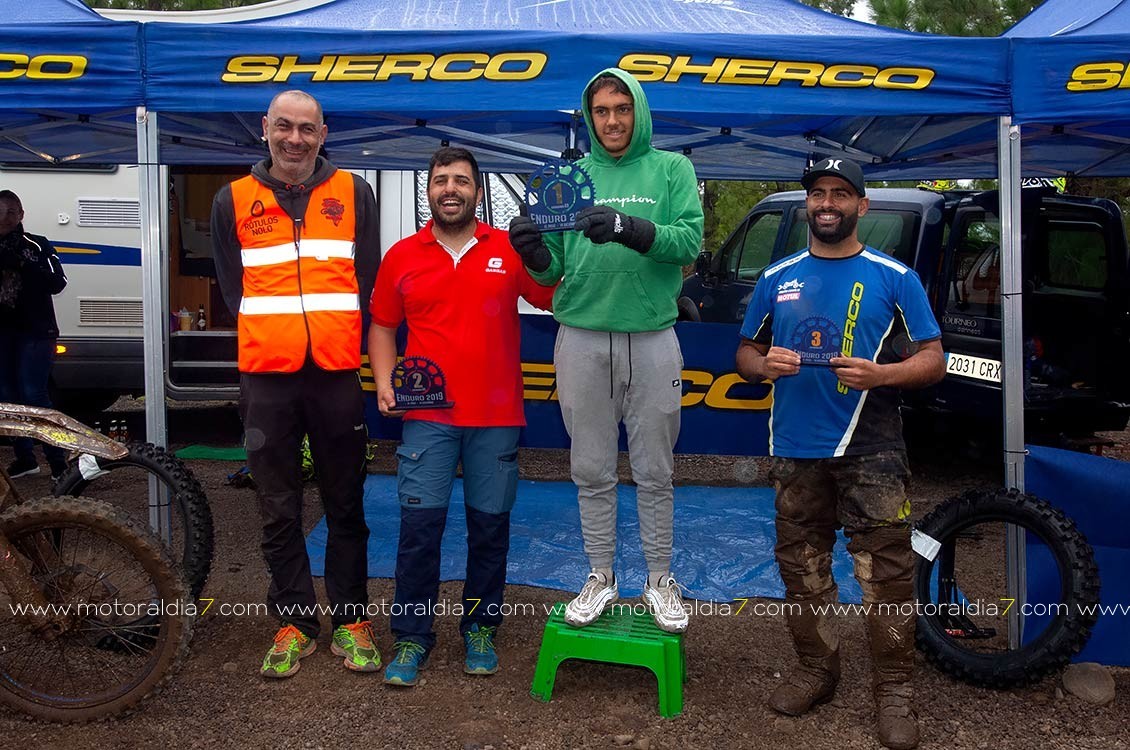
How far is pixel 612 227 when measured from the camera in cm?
292

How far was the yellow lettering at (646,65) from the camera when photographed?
3.61 metres

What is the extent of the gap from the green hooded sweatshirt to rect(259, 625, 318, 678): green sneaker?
5.24 ft

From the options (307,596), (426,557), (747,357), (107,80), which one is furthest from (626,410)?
(107,80)

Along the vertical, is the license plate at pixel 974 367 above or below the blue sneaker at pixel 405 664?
above

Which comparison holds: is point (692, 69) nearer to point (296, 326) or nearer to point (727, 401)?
point (296, 326)

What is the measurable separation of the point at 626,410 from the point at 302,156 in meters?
1.48

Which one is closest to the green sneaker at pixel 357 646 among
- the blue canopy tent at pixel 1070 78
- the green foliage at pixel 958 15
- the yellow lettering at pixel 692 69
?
the yellow lettering at pixel 692 69

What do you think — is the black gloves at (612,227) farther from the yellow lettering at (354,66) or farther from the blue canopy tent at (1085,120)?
the blue canopy tent at (1085,120)

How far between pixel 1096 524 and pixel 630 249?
214 centimetres

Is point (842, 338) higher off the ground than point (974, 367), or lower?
higher

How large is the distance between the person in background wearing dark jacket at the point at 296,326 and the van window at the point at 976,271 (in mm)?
4264

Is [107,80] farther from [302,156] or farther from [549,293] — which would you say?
[549,293]

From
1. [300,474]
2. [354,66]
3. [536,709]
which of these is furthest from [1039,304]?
[300,474]

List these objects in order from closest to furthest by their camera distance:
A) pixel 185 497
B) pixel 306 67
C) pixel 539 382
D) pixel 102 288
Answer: pixel 306 67 < pixel 185 497 < pixel 539 382 < pixel 102 288
